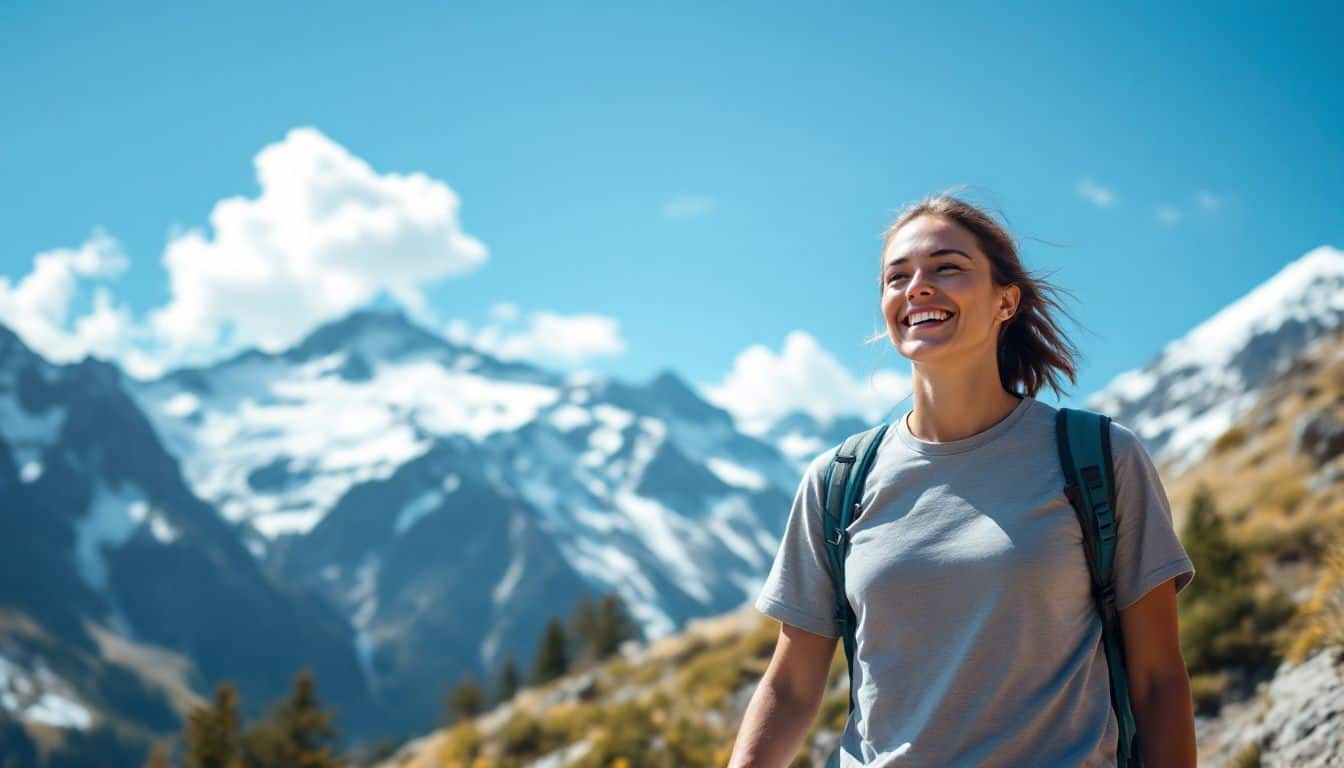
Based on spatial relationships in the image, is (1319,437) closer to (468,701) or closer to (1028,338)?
(1028,338)

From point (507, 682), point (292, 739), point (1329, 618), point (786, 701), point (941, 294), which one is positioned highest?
point (507, 682)

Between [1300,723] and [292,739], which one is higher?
[292,739]

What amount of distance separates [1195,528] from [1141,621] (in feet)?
37.2

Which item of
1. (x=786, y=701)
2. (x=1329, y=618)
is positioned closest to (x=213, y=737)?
(x=1329, y=618)

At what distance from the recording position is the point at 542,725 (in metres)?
17.3

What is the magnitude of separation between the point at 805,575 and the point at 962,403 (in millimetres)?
733

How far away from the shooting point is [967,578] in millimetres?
2691

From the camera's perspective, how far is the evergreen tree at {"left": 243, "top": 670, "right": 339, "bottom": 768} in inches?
981

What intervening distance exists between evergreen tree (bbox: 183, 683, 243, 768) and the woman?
2624 cm

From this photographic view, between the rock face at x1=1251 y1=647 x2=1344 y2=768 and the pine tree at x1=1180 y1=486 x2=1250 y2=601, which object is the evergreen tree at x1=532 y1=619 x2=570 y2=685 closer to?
the pine tree at x1=1180 y1=486 x2=1250 y2=601

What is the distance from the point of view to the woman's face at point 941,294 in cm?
292

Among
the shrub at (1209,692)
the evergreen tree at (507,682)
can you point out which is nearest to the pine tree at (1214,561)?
the shrub at (1209,692)

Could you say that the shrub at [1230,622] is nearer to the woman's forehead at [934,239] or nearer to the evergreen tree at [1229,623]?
the evergreen tree at [1229,623]

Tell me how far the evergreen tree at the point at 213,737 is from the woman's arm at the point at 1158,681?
88.3 feet
